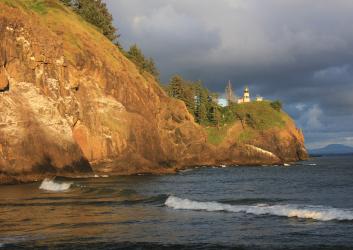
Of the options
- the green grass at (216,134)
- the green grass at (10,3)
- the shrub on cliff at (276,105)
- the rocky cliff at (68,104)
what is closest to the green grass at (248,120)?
the green grass at (216,134)

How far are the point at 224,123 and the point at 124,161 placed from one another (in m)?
56.4

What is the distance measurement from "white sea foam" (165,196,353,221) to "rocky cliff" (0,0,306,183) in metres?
26.3

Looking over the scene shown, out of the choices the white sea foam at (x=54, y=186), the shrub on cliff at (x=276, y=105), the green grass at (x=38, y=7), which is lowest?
the white sea foam at (x=54, y=186)

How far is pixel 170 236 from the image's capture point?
2028cm

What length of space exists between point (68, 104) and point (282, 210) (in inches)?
1628

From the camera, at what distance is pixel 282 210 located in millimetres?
26219

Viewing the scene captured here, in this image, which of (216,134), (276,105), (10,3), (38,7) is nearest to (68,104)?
(10,3)

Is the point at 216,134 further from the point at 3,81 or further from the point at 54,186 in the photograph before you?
the point at 54,186

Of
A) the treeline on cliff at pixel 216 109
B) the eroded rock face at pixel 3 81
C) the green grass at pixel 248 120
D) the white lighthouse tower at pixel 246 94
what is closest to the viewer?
the eroded rock face at pixel 3 81

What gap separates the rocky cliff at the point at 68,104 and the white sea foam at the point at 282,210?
86.2 ft

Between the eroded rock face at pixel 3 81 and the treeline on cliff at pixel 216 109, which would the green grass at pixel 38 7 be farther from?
the treeline on cliff at pixel 216 109

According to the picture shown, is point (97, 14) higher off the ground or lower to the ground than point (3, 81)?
higher

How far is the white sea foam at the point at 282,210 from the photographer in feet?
77.8

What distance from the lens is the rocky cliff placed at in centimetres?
5369
